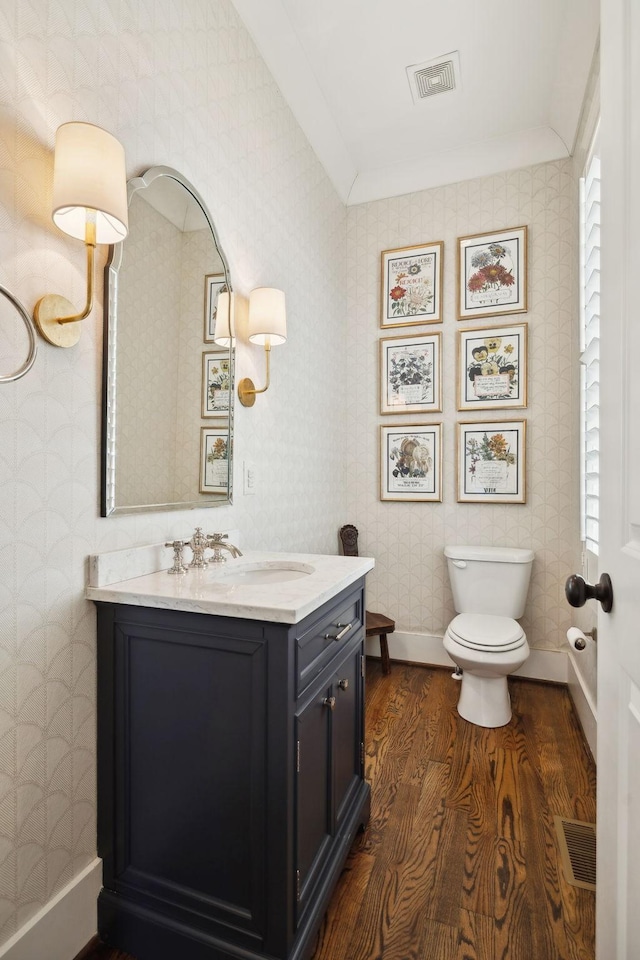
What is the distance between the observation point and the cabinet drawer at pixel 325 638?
1.16 m

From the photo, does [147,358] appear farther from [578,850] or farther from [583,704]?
[583,704]

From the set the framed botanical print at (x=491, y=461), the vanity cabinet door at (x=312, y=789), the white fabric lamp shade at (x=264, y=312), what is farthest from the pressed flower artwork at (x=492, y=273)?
the vanity cabinet door at (x=312, y=789)

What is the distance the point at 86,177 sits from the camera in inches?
41.7

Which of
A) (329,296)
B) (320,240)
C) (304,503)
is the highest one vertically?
(320,240)

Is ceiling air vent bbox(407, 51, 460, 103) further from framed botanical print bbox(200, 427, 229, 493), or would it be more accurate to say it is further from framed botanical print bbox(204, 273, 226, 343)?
framed botanical print bbox(200, 427, 229, 493)

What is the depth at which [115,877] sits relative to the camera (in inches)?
→ 49.5

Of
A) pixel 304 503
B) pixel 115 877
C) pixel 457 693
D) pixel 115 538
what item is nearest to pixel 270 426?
pixel 304 503

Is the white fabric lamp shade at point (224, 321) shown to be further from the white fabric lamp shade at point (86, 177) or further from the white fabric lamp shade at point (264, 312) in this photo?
the white fabric lamp shade at point (86, 177)

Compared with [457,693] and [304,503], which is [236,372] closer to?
[304,503]

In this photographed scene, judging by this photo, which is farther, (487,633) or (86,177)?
(487,633)

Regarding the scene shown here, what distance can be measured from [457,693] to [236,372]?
207cm

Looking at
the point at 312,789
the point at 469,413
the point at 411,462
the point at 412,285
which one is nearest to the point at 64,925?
the point at 312,789

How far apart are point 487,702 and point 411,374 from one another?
1902 mm

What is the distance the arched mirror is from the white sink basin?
10.8 inches
